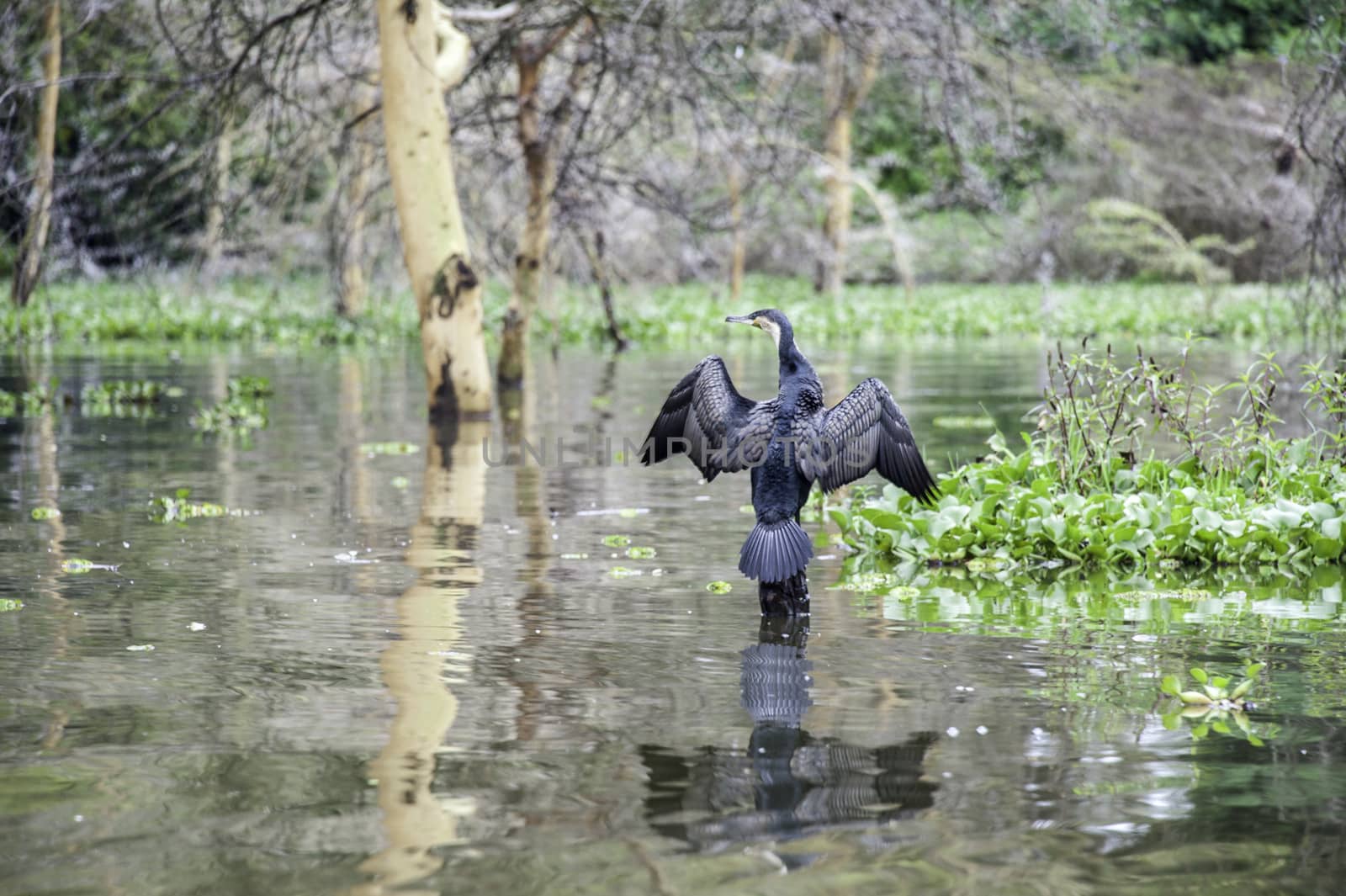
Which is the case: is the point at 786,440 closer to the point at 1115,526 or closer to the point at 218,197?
the point at 1115,526

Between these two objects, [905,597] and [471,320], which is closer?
[905,597]

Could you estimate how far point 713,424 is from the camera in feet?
26.0

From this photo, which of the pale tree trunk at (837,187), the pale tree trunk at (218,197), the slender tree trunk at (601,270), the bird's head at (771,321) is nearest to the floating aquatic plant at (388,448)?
the pale tree trunk at (218,197)

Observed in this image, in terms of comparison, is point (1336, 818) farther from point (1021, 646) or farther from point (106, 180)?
point (106, 180)

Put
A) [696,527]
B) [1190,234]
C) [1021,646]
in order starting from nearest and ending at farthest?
[1021,646] < [696,527] < [1190,234]

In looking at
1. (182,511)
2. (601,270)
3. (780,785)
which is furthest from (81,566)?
(601,270)

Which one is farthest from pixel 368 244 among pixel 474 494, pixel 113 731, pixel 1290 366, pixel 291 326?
pixel 113 731

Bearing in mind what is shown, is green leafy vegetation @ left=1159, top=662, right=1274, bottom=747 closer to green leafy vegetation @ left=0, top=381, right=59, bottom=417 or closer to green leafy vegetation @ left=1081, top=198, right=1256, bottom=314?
green leafy vegetation @ left=0, top=381, right=59, bottom=417

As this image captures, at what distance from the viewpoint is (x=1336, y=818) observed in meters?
4.70

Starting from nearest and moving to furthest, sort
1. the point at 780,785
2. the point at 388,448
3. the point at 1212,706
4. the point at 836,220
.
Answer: the point at 780,785
the point at 1212,706
the point at 388,448
the point at 836,220

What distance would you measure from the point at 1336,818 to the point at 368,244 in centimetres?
2781

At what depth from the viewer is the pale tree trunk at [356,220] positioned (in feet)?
59.7

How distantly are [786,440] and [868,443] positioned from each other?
1.35 ft

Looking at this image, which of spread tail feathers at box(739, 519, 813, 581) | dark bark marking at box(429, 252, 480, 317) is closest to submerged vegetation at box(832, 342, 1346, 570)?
spread tail feathers at box(739, 519, 813, 581)
